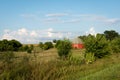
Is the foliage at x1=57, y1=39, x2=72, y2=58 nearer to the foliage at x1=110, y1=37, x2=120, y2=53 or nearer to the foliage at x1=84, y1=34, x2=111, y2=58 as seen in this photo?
the foliage at x1=84, y1=34, x2=111, y2=58

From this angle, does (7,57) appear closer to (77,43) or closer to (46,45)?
(46,45)

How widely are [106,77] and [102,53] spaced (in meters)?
18.6

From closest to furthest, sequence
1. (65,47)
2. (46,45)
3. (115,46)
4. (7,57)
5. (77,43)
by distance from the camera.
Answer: (7,57)
(65,47)
(115,46)
(46,45)
(77,43)

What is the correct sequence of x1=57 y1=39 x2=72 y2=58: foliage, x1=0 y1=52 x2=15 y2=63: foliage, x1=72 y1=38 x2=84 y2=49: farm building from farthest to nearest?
1. x1=72 y1=38 x2=84 y2=49: farm building
2. x1=57 y1=39 x2=72 y2=58: foliage
3. x1=0 y1=52 x2=15 y2=63: foliage

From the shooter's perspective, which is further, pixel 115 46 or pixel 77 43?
pixel 77 43

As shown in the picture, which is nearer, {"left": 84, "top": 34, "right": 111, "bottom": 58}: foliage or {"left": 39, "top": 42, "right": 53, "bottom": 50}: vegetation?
{"left": 84, "top": 34, "right": 111, "bottom": 58}: foliage

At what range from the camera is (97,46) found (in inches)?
1310

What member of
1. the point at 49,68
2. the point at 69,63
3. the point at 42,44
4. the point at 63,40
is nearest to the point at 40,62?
the point at 49,68

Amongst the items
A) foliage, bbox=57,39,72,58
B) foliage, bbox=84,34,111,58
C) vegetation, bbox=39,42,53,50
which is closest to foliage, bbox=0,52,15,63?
foliage, bbox=84,34,111,58

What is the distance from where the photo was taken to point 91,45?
33.0m

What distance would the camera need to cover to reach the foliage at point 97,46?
109 ft

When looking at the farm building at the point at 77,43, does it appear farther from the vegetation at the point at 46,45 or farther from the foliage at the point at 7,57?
the foliage at the point at 7,57

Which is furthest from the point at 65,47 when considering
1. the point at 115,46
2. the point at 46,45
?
the point at 46,45

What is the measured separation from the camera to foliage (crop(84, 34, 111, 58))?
3309cm
